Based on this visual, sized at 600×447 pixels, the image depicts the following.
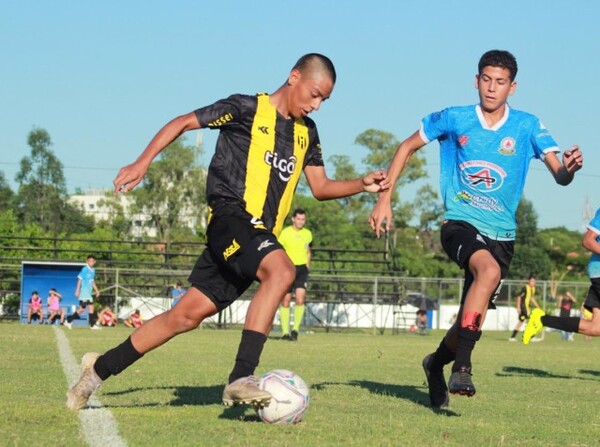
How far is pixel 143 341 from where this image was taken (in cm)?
649

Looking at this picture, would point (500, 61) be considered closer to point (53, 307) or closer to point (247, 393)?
point (247, 393)

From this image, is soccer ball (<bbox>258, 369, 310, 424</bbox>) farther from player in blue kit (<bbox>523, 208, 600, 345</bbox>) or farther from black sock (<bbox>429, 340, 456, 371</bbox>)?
player in blue kit (<bbox>523, 208, 600, 345</bbox>)

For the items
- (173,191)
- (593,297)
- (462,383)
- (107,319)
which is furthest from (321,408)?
(173,191)

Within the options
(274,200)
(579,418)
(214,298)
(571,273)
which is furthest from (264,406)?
(571,273)

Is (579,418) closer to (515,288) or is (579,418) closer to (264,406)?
(264,406)

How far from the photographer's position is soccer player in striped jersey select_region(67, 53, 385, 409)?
19.8 ft

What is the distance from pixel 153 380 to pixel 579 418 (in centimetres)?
365

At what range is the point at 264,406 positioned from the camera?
5.60 meters

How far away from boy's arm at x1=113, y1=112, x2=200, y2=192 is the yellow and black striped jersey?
9 centimetres

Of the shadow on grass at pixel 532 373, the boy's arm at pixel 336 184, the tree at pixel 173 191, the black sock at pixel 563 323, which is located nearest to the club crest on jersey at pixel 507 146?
the boy's arm at pixel 336 184

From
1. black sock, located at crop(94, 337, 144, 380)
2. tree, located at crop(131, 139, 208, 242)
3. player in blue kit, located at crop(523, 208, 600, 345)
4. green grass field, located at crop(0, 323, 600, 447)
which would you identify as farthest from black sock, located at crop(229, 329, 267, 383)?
tree, located at crop(131, 139, 208, 242)

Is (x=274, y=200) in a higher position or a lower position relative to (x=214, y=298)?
higher

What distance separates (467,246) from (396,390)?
2123 mm

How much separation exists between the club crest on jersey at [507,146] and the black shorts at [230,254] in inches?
83.9
